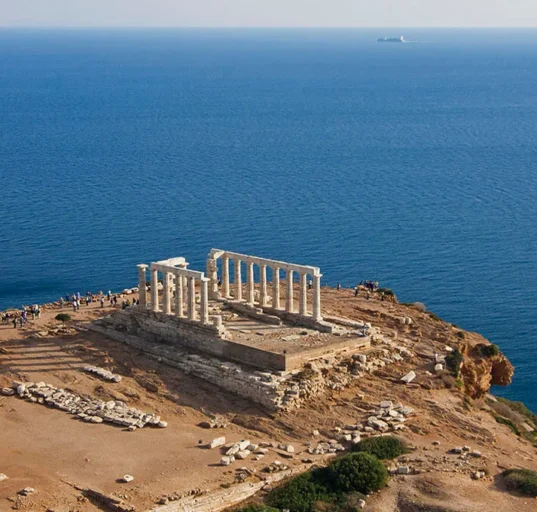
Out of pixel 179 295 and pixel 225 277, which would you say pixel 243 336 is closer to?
pixel 179 295

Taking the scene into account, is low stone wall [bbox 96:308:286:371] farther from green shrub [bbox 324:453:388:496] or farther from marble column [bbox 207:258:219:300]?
green shrub [bbox 324:453:388:496]

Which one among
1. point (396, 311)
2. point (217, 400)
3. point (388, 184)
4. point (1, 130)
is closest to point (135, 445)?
point (217, 400)

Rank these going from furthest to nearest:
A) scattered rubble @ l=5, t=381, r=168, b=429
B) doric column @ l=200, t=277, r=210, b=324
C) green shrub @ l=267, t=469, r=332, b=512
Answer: doric column @ l=200, t=277, r=210, b=324
scattered rubble @ l=5, t=381, r=168, b=429
green shrub @ l=267, t=469, r=332, b=512

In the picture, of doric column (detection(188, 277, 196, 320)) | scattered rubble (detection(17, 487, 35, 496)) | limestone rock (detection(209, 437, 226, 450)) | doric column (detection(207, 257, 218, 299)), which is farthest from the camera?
doric column (detection(207, 257, 218, 299))

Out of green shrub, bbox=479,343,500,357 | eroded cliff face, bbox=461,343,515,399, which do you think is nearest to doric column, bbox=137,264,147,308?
eroded cliff face, bbox=461,343,515,399

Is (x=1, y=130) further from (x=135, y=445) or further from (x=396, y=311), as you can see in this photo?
(x=135, y=445)

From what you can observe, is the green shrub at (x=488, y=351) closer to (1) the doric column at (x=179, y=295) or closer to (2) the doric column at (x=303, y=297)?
(2) the doric column at (x=303, y=297)
